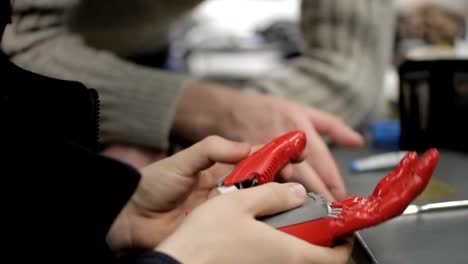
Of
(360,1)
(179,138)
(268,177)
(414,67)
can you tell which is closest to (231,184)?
(268,177)

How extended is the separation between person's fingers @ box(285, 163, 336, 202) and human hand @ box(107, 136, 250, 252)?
4 cm

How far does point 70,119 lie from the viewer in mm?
223

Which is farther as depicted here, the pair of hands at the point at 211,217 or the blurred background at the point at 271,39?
the blurred background at the point at 271,39

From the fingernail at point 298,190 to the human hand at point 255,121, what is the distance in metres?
0.10

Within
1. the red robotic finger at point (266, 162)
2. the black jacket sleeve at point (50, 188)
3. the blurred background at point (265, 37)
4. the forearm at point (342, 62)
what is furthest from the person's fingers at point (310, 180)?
the blurred background at point (265, 37)

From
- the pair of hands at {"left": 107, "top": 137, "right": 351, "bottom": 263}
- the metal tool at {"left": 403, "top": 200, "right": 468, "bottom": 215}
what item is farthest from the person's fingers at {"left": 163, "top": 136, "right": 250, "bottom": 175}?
the metal tool at {"left": 403, "top": 200, "right": 468, "bottom": 215}

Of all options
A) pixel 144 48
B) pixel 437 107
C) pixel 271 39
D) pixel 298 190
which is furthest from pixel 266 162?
pixel 271 39

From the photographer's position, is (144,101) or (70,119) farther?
(144,101)

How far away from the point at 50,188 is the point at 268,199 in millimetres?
108

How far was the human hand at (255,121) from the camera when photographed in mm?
383

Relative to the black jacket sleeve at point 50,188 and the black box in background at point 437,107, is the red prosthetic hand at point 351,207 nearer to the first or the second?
the black jacket sleeve at point 50,188

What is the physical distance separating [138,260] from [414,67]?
393 millimetres

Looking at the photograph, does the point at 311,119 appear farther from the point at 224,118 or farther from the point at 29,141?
the point at 29,141

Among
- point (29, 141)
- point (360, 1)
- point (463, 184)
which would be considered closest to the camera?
point (29, 141)
